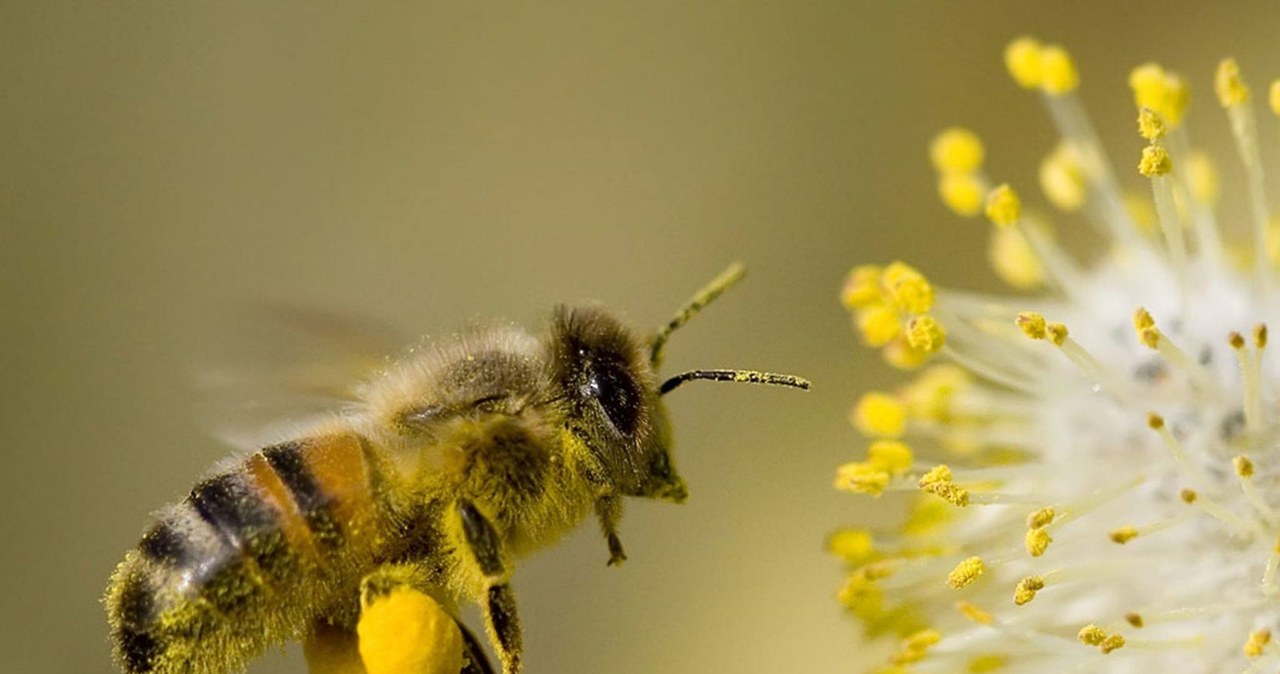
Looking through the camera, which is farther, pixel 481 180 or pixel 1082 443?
pixel 481 180

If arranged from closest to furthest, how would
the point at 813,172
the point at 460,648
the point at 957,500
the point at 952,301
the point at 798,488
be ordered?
the point at 460,648 → the point at 957,500 → the point at 952,301 → the point at 798,488 → the point at 813,172

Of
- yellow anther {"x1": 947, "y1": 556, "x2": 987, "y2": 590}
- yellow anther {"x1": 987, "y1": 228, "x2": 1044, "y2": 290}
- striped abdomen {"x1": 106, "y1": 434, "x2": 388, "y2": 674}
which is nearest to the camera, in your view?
striped abdomen {"x1": 106, "y1": 434, "x2": 388, "y2": 674}

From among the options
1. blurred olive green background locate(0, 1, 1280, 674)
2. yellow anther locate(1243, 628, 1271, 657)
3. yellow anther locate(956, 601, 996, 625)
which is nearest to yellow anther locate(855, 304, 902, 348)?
yellow anther locate(956, 601, 996, 625)

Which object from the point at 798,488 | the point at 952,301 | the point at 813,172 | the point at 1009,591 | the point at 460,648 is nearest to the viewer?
the point at 460,648

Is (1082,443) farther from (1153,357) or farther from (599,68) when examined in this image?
(599,68)

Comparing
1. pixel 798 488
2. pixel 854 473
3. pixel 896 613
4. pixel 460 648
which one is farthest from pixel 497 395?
pixel 798 488

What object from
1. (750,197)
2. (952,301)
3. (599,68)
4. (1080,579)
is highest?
(599,68)

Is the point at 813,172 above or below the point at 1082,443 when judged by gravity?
above

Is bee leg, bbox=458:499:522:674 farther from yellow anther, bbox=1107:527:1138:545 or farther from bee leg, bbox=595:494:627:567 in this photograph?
yellow anther, bbox=1107:527:1138:545
